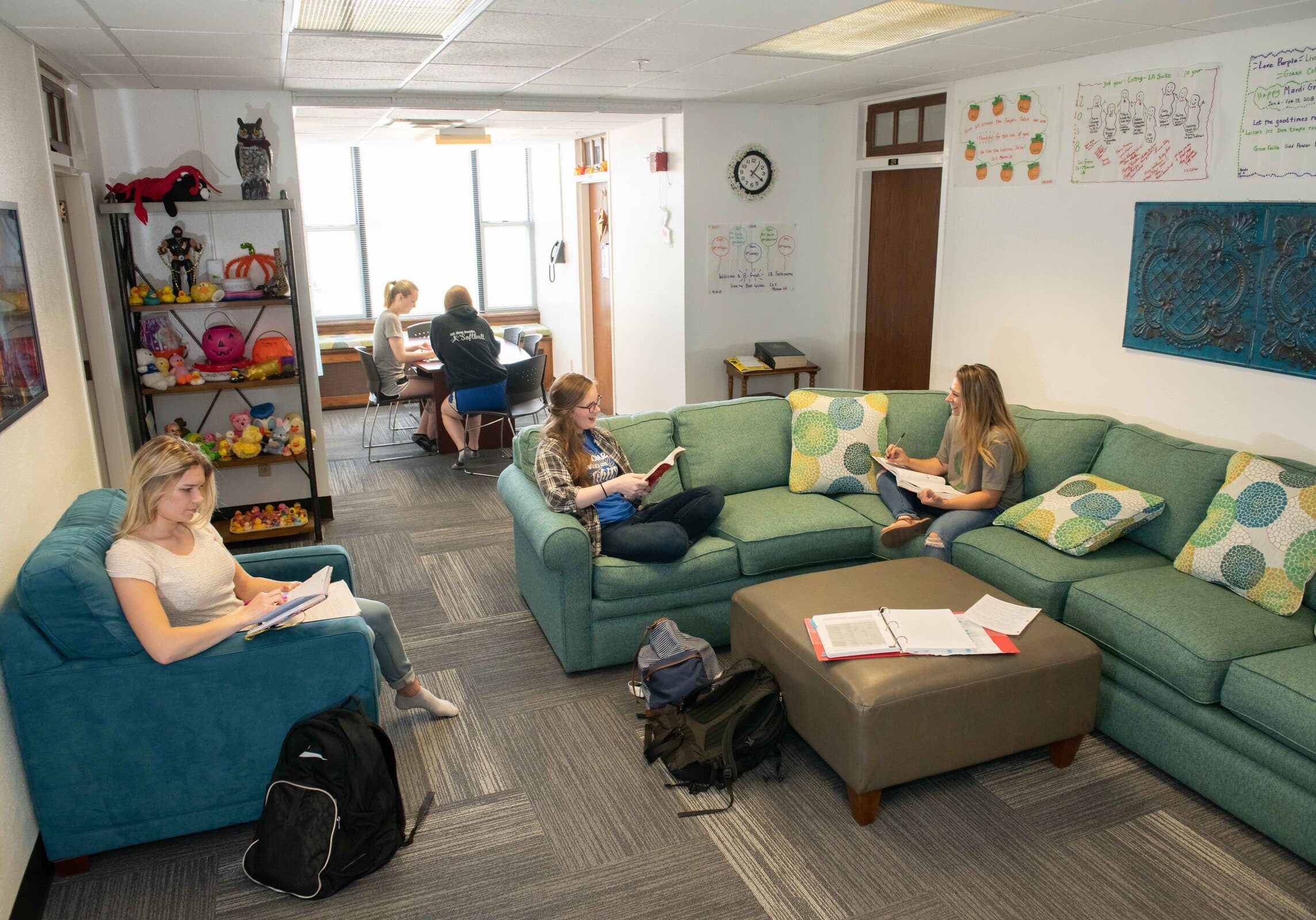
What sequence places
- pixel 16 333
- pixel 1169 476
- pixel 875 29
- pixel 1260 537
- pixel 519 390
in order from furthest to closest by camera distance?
pixel 519 390, pixel 875 29, pixel 1169 476, pixel 1260 537, pixel 16 333

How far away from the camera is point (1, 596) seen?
255cm

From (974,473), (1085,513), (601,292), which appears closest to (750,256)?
(601,292)

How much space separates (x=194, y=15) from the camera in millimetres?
3184

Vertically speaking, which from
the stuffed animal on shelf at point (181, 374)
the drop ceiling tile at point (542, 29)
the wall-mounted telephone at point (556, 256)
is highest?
the drop ceiling tile at point (542, 29)

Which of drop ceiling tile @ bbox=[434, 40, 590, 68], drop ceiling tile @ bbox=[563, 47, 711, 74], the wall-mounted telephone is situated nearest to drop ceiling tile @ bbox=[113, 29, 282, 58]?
drop ceiling tile @ bbox=[434, 40, 590, 68]

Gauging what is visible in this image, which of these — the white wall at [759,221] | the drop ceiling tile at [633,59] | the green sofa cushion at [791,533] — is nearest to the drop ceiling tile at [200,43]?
the drop ceiling tile at [633,59]

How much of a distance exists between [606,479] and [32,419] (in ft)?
6.51

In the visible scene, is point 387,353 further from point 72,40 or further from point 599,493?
point 599,493

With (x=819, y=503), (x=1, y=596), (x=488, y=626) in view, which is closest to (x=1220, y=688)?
(x=819, y=503)

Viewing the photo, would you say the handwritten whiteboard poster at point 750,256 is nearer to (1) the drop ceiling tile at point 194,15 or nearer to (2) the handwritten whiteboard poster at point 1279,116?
(2) the handwritten whiteboard poster at point 1279,116

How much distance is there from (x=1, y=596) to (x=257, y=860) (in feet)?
3.25

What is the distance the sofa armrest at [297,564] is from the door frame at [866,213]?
12.3 ft

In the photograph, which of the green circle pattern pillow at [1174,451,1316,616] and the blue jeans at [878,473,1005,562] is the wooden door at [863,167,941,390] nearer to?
the blue jeans at [878,473,1005,562]

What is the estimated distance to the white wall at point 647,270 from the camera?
21.5ft
